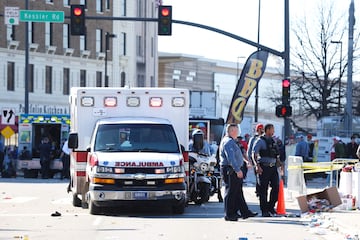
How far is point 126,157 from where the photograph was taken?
690 inches

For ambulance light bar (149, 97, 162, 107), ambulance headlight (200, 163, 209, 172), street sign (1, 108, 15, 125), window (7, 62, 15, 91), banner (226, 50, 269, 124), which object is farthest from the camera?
window (7, 62, 15, 91)

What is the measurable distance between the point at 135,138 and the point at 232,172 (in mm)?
2738

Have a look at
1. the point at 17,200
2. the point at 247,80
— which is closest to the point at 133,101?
the point at 17,200

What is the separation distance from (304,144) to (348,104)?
4639 mm

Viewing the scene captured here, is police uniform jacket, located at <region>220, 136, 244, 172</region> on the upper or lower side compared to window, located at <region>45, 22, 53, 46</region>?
lower

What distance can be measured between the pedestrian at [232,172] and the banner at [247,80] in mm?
13185

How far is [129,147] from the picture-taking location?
1823 centimetres

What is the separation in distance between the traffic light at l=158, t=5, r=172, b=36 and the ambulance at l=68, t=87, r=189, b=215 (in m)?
8.24

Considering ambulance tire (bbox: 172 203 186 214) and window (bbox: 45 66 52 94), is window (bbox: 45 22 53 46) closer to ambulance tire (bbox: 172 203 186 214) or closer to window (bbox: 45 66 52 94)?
window (bbox: 45 66 52 94)

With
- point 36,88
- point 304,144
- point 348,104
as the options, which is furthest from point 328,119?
point 36,88

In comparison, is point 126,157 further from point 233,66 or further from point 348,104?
point 233,66

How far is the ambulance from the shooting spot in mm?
17469

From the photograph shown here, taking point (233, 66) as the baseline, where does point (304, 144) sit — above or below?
below

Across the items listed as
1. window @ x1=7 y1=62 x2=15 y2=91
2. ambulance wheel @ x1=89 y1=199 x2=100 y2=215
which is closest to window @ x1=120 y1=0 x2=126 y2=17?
window @ x1=7 y1=62 x2=15 y2=91
